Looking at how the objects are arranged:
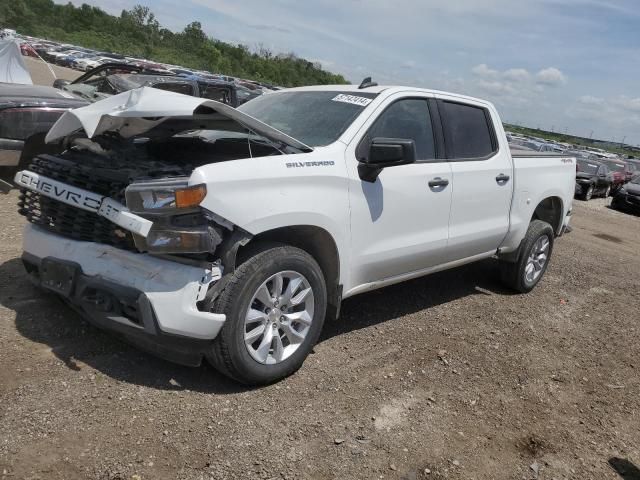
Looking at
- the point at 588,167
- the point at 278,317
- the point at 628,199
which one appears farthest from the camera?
the point at 588,167

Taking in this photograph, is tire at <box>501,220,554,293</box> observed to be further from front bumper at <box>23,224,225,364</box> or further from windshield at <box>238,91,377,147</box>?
front bumper at <box>23,224,225,364</box>

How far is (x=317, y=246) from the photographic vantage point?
3658 millimetres

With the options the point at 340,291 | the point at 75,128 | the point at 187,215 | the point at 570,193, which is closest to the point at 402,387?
the point at 340,291

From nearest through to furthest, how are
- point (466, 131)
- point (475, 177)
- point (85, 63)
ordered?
point (475, 177), point (466, 131), point (85, 63)

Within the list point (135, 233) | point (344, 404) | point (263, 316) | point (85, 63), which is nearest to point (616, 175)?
point (344, 404)

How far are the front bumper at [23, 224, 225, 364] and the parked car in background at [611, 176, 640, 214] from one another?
18.3 metres

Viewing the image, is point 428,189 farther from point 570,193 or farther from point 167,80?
point 167,80

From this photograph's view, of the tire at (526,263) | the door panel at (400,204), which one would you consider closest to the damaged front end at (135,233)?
the door panel at (400,204)

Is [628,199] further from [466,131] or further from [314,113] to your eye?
[314,113]

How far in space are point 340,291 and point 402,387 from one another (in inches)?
29.7

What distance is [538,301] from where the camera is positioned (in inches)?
235

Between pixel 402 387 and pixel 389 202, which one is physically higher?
pixel 389 202

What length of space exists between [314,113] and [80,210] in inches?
70.9

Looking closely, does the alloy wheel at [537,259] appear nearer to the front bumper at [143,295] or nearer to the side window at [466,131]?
the side window at [466,131]
